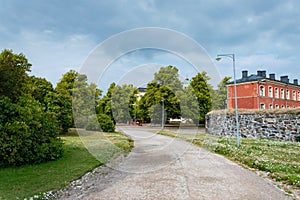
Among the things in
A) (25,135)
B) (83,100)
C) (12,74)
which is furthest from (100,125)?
(25,135)

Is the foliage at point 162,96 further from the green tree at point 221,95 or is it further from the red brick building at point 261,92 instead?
the green tree at point 221,95

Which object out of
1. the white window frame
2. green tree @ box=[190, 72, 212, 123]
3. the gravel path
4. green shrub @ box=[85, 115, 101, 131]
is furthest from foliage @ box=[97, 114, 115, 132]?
the white window frame

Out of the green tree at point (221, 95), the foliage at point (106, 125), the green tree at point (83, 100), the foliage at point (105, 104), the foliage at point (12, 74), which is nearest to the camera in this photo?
the foliage at point (12, 74)

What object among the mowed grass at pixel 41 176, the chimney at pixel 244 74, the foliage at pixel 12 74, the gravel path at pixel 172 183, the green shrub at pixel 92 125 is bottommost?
the gravel path at pixel 172 183

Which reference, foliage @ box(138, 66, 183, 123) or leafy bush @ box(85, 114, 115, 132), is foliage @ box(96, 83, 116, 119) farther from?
foliage @ box(138, 66, 183, 123)

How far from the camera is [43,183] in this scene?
5625 millimetres

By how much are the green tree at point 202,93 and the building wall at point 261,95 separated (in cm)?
369

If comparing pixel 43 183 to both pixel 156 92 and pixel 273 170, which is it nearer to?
pixel 273 170

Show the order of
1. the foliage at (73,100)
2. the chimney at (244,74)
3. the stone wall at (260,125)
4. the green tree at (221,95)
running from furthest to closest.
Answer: the green tree at (221,95) → the chimney at (244,74) → the foliage at (73,100) → the stone wall at (260,125)

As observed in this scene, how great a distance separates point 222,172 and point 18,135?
6.22 meters

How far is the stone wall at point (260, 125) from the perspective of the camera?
57.1 ft

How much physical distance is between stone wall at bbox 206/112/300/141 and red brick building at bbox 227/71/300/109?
15.0 metres

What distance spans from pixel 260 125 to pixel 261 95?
1902 centimetres

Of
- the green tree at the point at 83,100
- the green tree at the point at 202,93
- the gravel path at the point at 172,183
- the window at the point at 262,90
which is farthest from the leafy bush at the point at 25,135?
the window at the point at 262,90
